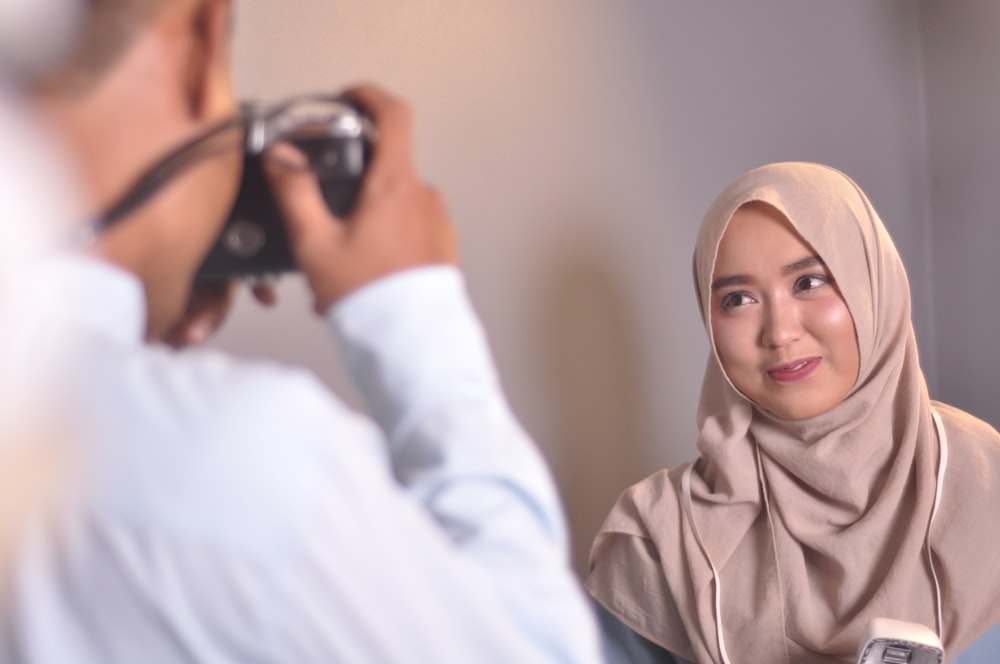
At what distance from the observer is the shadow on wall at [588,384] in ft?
5.01

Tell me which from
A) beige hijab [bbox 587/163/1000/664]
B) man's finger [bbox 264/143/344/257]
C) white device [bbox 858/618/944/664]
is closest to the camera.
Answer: man's finger [bbox 264/143/344/257]

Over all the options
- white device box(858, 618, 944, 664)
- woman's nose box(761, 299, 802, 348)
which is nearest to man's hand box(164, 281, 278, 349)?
white device box(858, 618, 944, 664)

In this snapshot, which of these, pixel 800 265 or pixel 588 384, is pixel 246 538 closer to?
pixel 800 265

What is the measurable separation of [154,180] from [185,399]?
0.36ft

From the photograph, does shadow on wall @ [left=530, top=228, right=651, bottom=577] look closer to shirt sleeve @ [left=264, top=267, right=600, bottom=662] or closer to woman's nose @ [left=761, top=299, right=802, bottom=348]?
woman's nose @ [left=761, top=299, right=802, bottom=348]

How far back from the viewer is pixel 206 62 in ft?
1.53

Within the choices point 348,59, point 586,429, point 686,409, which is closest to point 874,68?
point 686,409

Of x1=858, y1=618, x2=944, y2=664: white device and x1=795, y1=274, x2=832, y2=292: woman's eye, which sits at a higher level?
x1=795, y1=274, x2=832, y2=292: woman's eye

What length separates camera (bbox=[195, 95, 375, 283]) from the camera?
1.57 ft

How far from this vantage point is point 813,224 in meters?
1.35

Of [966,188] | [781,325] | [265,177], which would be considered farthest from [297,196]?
[966,188]

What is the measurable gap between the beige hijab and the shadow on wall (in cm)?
15

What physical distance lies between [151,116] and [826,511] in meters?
1.17

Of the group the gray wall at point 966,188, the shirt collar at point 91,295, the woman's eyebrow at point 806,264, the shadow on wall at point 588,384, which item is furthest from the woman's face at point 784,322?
the gray wall at point 966,188
